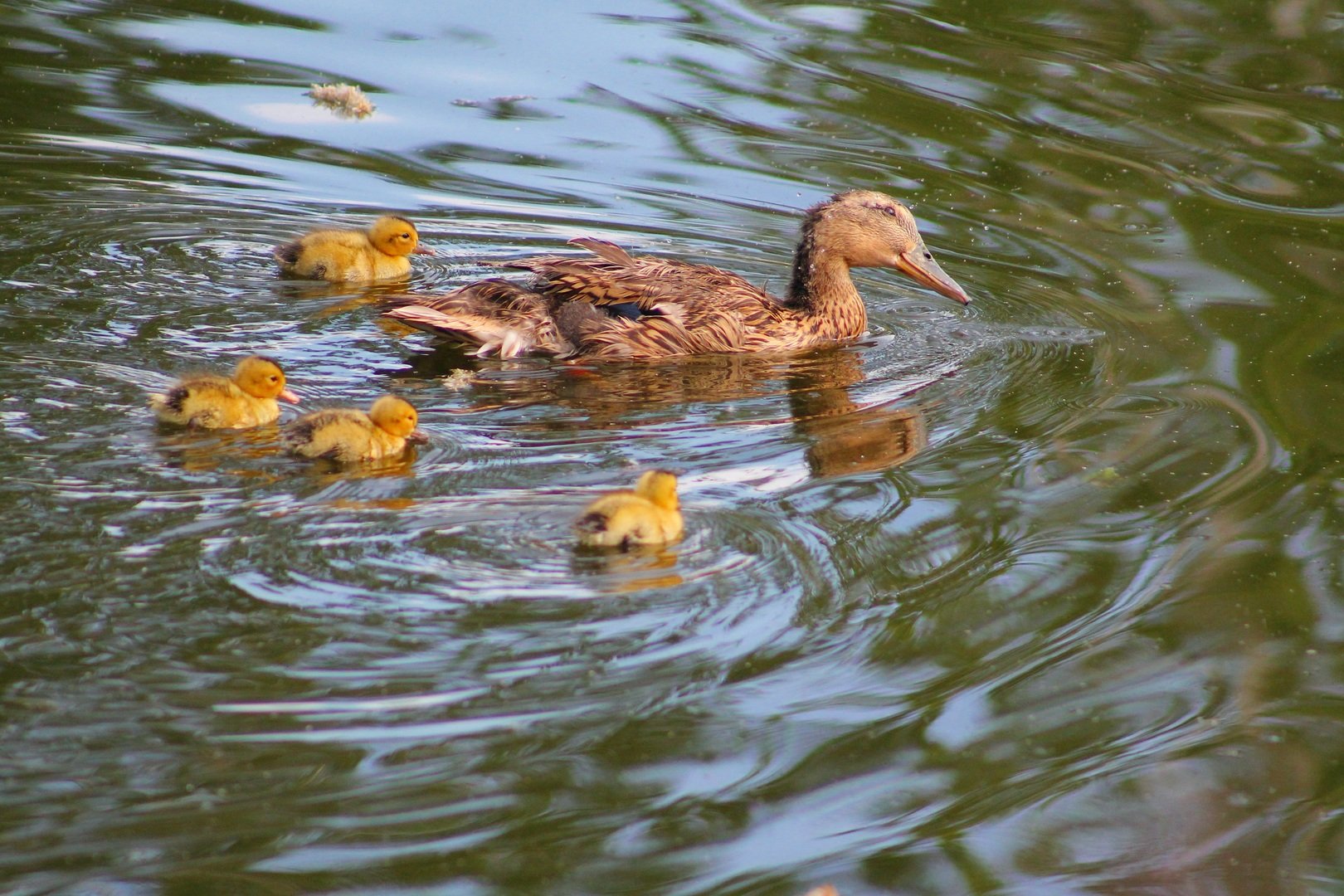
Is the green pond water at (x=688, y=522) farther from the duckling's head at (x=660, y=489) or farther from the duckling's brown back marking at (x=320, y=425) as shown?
the duckling's head at (x=660, y=489)

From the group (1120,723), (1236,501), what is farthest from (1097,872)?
(1236,501)

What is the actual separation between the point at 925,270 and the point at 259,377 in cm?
354

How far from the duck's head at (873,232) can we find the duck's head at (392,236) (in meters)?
1.99

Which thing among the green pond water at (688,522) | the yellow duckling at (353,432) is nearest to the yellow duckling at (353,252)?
the green pond water at (688,522)

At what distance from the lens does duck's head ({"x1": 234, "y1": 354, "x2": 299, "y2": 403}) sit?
583 centimetres

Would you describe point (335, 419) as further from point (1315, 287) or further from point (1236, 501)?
point (1315, 287)

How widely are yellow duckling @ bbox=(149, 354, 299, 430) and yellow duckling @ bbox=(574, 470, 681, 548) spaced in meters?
1.61

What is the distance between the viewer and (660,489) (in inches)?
191

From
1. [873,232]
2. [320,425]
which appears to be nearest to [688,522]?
[320,425]

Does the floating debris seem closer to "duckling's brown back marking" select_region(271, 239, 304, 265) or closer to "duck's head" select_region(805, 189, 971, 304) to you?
"duckling's brown back marking" select_region(271, 239, 304, 265)

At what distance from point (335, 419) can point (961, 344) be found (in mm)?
3176

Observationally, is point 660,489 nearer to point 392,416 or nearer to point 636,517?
point 636,517

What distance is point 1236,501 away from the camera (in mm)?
5523

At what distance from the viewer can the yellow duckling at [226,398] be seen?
568cm
